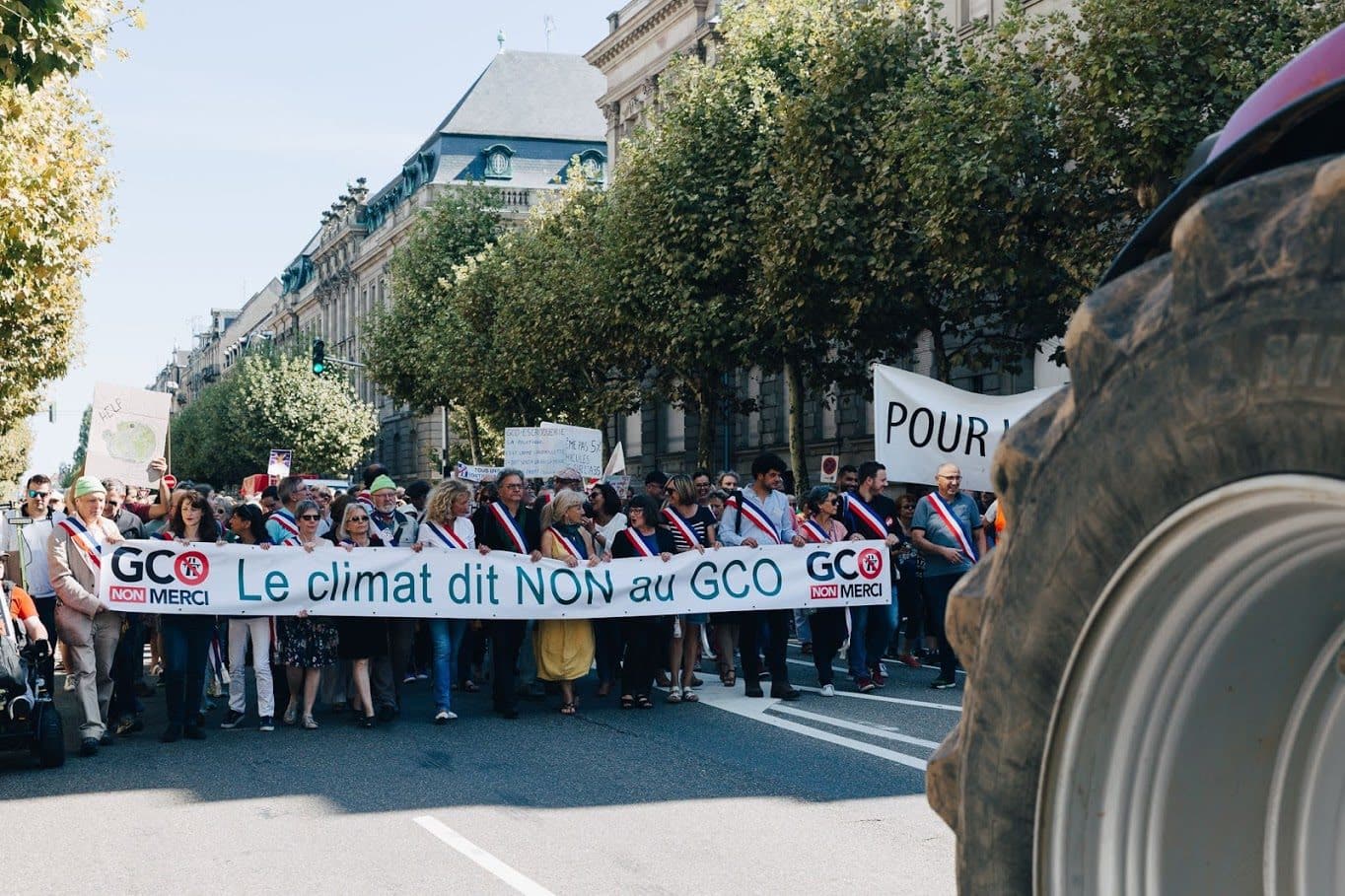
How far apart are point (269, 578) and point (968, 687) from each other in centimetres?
1060

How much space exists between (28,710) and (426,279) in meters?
46.5

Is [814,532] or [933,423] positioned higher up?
[933,423]

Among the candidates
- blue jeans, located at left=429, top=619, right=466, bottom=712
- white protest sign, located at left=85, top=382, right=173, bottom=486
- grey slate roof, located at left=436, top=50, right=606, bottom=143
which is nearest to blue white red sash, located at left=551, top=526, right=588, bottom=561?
blue jeans, located at left=429, top=619, right=466, bottom=712

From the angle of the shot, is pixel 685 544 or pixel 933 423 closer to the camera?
pixel 685 544

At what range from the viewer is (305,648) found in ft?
39.5

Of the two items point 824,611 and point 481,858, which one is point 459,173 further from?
point 481,858

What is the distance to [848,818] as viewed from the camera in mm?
7785

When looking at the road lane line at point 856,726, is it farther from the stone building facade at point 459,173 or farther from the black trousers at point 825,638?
the stone building facade at point 459,173

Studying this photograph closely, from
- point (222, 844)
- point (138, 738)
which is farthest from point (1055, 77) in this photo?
point (222, 844)

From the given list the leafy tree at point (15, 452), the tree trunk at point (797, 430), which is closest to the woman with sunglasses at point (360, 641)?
the tree trunk at point (797, 430)

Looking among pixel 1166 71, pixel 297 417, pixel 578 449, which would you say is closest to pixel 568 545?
pixel 1166 71

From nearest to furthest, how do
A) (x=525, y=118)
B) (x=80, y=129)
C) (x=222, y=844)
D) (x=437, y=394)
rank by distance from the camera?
(x=222, y=844)
(x=80, y=129)
(x=437, y=394)
(x=525, y=118)

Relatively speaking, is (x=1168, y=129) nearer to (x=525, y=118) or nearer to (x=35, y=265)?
(x=35, y=265)

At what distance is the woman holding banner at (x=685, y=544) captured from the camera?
42.2 ft
